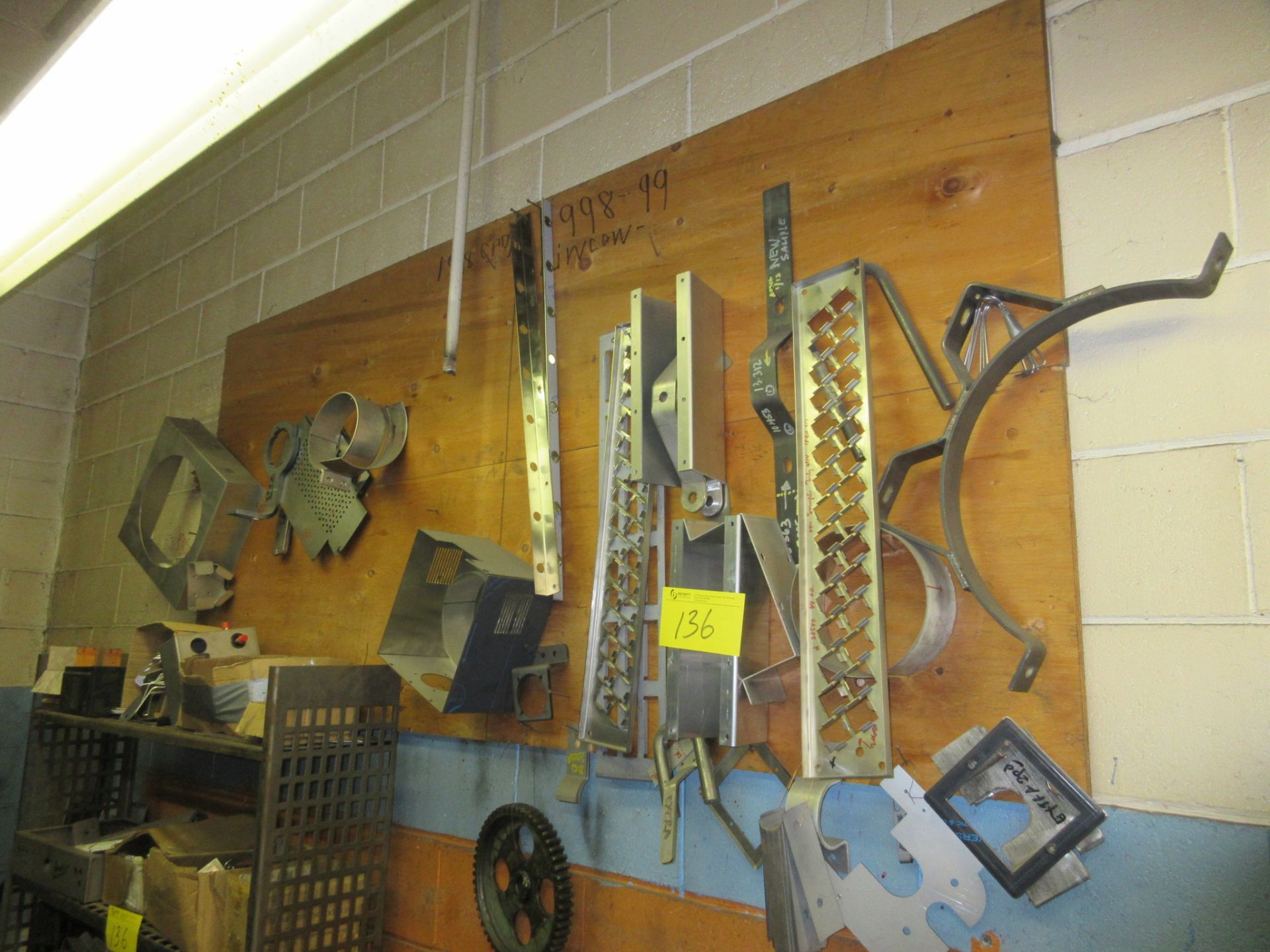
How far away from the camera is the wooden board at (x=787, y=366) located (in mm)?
906

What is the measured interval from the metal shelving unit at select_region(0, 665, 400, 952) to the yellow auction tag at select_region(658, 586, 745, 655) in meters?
0.55

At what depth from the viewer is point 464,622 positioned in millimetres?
1419

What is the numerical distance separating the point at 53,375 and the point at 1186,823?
126 inches

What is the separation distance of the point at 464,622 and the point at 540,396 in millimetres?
400

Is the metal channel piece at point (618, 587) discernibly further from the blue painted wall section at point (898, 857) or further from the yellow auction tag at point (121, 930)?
the yellow auction tag at point (121, 930)

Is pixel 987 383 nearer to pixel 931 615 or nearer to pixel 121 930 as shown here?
pixel 931 615

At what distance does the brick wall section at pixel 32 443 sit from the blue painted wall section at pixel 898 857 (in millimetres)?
1914

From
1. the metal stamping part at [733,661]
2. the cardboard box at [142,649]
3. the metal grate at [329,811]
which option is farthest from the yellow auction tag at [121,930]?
the metal stamping part at [733,661]

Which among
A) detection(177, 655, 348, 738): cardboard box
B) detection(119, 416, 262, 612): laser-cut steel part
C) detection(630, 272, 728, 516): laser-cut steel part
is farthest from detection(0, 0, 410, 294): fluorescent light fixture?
detection(119, 416, 262, 612): laser-cut steel part

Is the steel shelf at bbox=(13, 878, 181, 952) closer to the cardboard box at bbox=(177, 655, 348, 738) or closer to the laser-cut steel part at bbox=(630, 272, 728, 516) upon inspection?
the cardboard box at bbox=(177, 655, 348, 738)

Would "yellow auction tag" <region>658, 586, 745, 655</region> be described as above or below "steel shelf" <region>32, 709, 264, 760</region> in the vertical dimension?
above

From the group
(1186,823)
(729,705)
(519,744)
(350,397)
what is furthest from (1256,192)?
(350,397)

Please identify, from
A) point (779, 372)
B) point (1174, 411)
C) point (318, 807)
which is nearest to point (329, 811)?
point (318, 807)

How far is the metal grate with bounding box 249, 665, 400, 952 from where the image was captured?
46.6 inches
